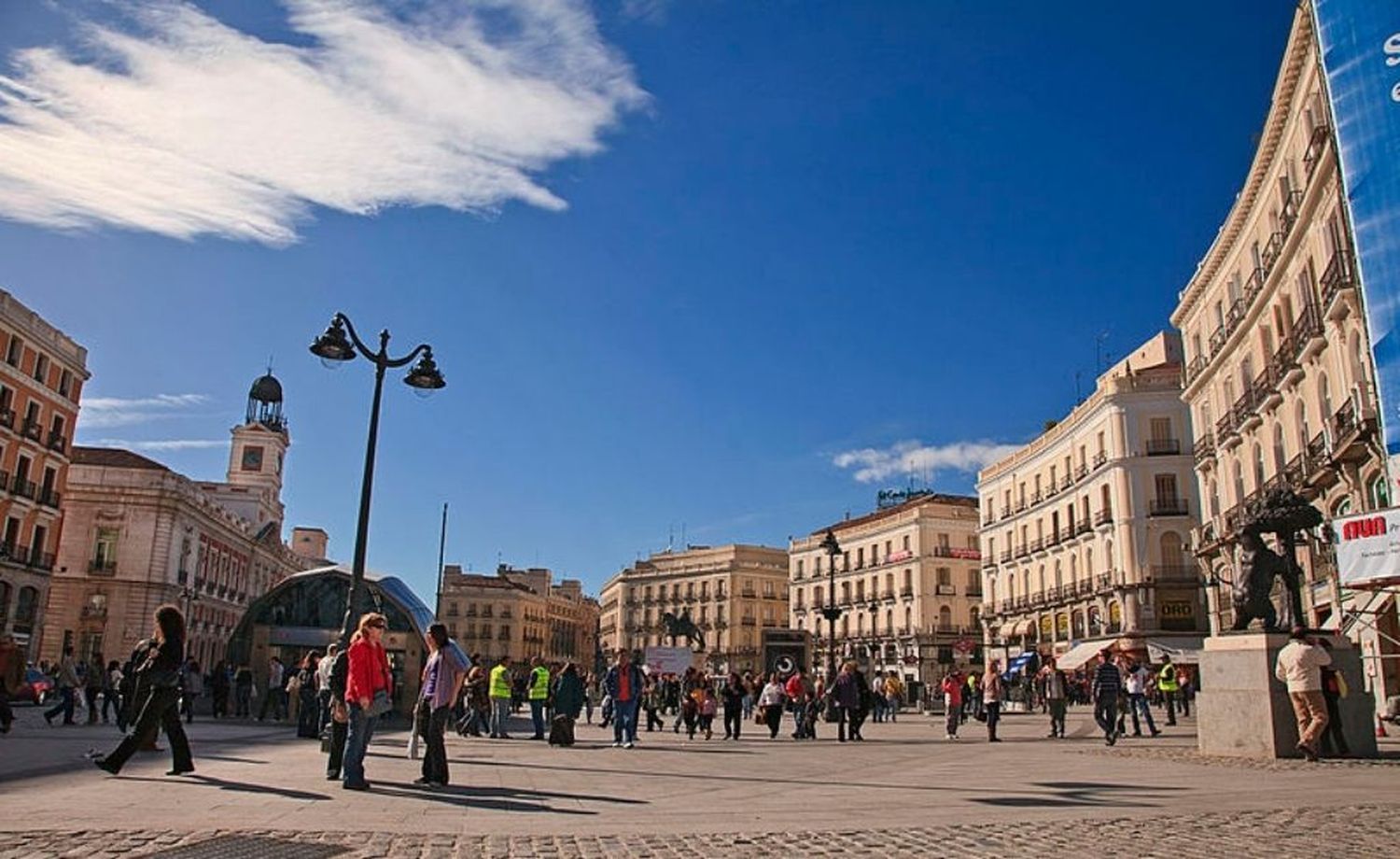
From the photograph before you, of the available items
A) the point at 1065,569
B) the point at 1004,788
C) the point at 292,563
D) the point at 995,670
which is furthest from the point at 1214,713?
the point at 292,563

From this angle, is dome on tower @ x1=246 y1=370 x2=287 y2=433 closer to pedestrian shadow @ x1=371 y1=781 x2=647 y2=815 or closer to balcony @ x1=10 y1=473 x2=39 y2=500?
balcony @ x1=10 y1=473 x2=39 y2=500

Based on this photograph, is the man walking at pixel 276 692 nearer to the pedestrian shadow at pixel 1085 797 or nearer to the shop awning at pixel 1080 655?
the pedestrian shadow at pixel 1085 797

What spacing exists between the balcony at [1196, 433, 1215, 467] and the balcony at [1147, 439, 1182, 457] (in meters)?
8.11

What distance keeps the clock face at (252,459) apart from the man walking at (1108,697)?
78.7m

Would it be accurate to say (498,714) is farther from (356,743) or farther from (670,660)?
(670,660)

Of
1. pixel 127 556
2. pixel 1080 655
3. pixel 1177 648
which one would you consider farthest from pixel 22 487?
pixel 1177 648

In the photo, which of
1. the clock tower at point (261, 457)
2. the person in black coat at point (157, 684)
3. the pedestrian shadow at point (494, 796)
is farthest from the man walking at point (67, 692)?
the clock tower at point (261, 457)

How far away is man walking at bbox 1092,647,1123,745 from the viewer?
16.8 metres

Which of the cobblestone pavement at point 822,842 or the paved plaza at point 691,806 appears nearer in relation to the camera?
the cobblestone pavement at point 822,842

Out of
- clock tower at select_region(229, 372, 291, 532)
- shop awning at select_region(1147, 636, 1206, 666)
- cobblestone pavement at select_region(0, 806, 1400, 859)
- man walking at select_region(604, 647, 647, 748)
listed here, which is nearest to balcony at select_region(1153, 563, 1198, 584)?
shop awning at select_region(1147, 636, 1206, 666)

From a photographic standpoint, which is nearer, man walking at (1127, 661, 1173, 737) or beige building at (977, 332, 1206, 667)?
man walking at (1127, 661, 1173, 737)

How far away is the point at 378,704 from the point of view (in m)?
8.89

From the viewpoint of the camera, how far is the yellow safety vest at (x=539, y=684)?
20.0 metres

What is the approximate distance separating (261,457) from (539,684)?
71.9 m
